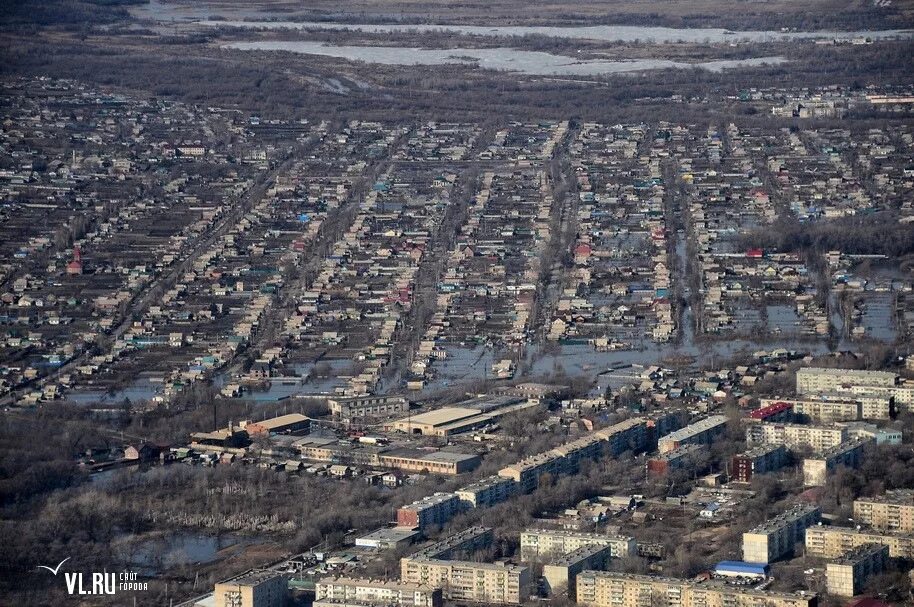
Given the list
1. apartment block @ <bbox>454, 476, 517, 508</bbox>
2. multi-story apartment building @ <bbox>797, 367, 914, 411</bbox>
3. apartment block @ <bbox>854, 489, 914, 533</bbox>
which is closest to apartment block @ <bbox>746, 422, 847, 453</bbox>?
multi-story apartment building @ <bbox>797, 367, 914, 411</bbox>

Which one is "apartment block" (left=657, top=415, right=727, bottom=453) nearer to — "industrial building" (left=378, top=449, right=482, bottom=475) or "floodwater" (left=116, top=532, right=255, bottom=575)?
"industrial building" (left=378, top=449, right=482, bottom=475)

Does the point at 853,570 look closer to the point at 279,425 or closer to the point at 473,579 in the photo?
the point at 473,579

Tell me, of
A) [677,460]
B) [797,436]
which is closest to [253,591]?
[677,460]

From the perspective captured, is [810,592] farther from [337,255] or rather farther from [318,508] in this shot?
[337,255]

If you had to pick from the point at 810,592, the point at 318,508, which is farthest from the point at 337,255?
the point at 810,592

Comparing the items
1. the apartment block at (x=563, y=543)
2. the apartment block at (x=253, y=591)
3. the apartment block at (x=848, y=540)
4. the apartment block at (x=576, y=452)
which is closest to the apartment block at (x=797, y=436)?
the apartment block at (x=576, y=452)

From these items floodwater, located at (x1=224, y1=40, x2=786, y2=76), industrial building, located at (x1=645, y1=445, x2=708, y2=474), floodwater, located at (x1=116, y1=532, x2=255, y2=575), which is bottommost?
A: floodwater, located at (x1=116, y1=532, x2=255, y2=575)

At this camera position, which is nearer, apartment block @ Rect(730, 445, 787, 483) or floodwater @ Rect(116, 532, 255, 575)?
floodwater @ Rect(116, 532, 255, 575)
